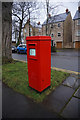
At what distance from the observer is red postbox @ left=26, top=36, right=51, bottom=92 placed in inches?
89.6

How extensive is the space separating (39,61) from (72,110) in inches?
51.6

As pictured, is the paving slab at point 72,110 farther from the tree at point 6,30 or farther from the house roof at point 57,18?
the house roof at point 57,18

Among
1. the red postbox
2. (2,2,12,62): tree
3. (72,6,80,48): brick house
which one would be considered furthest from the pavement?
(72,6,80,48): brick house

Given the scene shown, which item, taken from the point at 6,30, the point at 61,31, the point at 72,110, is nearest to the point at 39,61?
the point at 72,110

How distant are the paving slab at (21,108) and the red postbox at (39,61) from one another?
46cm

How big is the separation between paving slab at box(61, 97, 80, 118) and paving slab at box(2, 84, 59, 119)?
24cm

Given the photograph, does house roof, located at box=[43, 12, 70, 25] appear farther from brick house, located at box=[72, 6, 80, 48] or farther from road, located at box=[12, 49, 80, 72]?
road, located at box=[12, 49, 80, 72]

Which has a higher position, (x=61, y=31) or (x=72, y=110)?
(x=61, y=31)

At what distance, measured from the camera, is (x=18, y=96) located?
2408mm

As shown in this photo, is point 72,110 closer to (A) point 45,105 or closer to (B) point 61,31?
(A) point 45,105

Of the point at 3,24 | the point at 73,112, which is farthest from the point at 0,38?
the point at 73,112

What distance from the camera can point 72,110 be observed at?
193cm

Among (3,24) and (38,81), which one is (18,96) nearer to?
(38,81)

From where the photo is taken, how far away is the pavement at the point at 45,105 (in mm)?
1836
